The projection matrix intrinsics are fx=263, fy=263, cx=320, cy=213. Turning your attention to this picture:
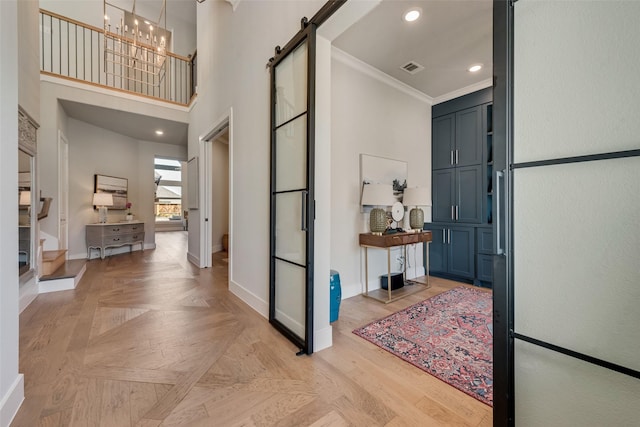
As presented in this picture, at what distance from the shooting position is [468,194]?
404 centimetres

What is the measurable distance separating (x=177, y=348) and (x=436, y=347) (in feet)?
6.60

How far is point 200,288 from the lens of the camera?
11.7 feet

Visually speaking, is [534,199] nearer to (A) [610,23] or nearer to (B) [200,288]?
(A) [610,23]

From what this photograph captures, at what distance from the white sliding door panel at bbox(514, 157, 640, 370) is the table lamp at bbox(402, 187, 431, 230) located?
2.90m

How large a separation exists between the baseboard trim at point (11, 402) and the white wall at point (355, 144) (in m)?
2.55

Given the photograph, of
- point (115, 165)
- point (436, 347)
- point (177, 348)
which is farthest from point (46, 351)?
point (115, 165)

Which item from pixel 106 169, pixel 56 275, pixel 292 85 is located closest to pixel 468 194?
pixel 292 85

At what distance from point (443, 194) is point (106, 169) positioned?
7.34 m

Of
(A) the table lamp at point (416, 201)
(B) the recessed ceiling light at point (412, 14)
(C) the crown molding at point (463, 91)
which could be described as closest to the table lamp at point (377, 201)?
(A) the table lamp at point (416, 201)

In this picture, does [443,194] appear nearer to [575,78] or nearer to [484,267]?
[484,267]

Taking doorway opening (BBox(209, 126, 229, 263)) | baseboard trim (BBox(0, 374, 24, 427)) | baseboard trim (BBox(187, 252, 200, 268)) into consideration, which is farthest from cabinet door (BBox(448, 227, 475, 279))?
doorway opening (BBox(209, 126, 229, 263))

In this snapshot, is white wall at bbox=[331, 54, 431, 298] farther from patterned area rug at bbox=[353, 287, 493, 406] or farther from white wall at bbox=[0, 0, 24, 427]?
white wall at bbox=[0, 0, 24, 427]

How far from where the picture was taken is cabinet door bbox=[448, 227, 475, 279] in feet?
13.0

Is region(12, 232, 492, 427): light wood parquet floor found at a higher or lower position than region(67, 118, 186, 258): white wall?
lower
